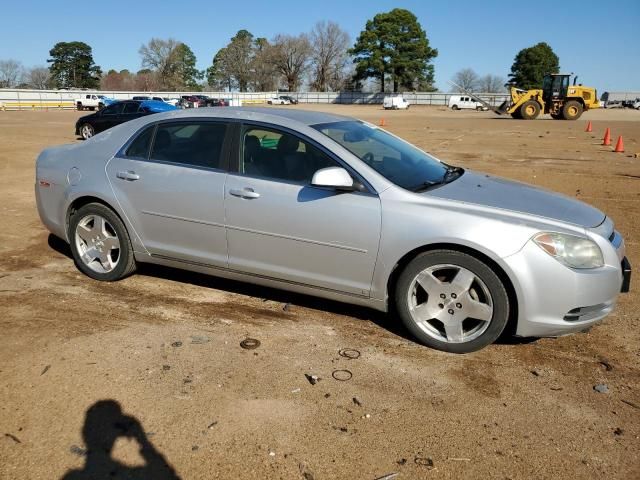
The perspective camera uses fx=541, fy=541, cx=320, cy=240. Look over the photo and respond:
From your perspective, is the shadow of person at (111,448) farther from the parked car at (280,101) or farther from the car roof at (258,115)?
the parked car at (280,101)

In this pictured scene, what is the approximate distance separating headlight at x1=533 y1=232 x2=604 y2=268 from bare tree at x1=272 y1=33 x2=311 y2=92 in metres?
107

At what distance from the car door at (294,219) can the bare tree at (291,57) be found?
106453 mm

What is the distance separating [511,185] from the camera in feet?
14.0

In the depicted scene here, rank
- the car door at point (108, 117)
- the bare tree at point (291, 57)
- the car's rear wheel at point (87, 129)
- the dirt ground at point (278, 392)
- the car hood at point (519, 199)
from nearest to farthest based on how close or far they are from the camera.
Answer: the dirt ground at point (278, 392) → the car hood at point (519, 199) → the car door at point (108, 117) → the car's rear wheel at point (87, 129) → the bare tree at point (291, 57)

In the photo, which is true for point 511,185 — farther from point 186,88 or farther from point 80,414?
point 186,88

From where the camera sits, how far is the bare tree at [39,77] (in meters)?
113

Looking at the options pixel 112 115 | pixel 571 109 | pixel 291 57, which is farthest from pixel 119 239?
pixel 291 57

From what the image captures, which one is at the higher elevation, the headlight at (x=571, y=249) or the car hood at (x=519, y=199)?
the car hood at (x=519, y=199)

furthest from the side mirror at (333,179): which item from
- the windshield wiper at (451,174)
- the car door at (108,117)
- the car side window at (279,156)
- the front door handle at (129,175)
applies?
the car door at (108,117)

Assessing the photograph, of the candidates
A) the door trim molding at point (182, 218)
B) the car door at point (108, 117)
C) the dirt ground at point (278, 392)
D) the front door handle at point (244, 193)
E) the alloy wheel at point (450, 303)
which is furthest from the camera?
the car door at point (108, 117)

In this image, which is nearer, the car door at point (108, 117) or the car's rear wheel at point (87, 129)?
the car door at point (108, 117)

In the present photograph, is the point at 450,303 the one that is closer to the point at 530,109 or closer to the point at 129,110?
the point at 129,110

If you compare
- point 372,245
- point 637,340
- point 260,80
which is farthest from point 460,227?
point 260,80

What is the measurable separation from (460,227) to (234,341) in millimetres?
1696
